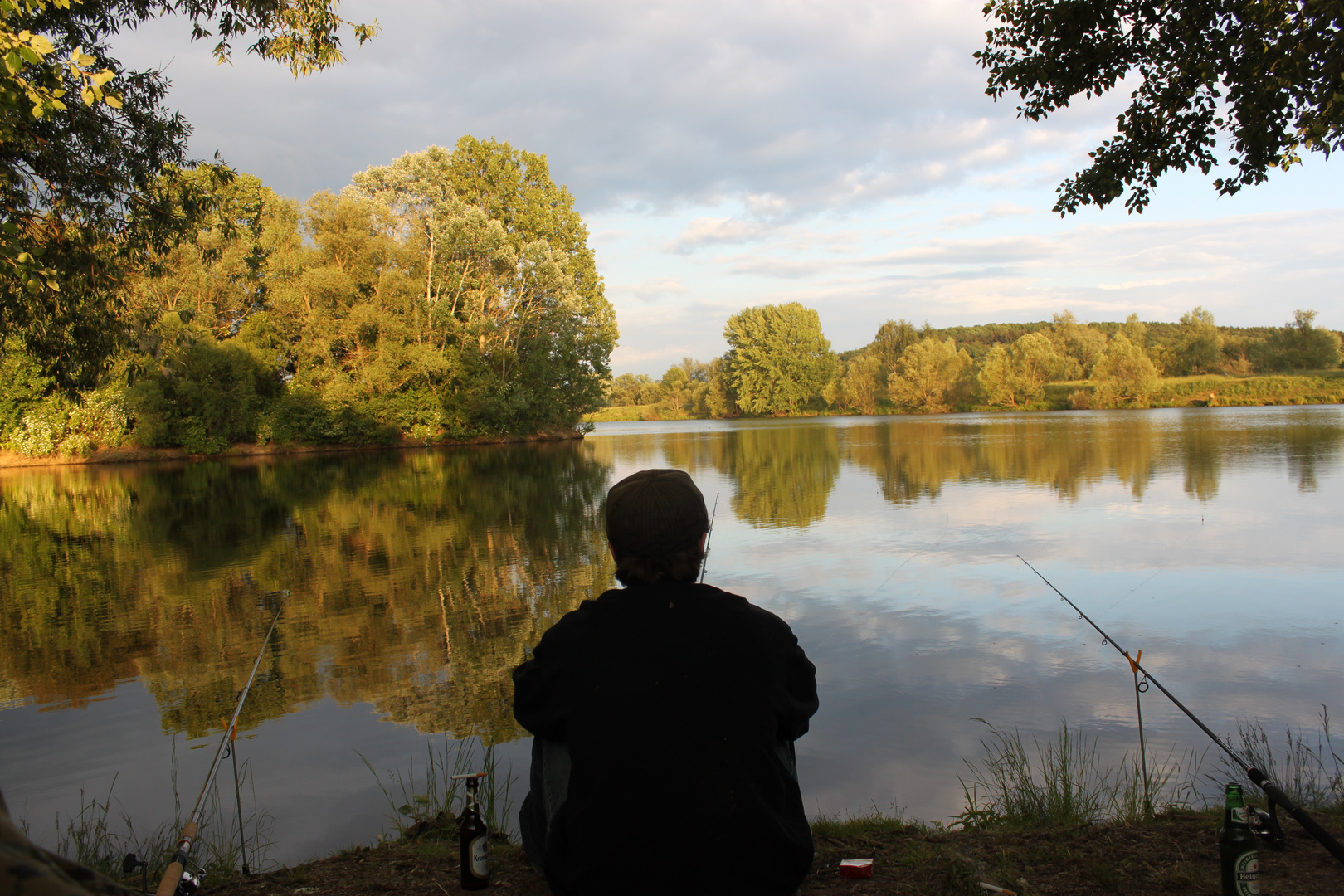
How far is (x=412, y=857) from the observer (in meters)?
3.23

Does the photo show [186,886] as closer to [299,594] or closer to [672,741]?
[672,741]

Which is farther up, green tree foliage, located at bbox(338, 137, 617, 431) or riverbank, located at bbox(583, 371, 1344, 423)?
green tree foliage, located at bbox(338, 137, 617, 431)

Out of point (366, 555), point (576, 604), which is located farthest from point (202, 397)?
point (576, 604)

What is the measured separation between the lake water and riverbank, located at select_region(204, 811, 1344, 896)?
66cm

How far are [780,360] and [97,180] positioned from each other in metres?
81.2

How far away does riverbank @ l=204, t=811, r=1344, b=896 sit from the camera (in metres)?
2.72

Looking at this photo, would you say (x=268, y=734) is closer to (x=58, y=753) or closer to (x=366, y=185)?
(x=58, y=753)

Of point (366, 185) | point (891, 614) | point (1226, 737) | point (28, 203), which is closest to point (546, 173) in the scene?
point (366, 185)

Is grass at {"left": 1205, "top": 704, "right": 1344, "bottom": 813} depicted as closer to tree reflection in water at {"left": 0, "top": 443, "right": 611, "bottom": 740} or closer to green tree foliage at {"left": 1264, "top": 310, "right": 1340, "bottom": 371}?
tree reflection in water at {"left": 0, "top": 443, "right": 611, "bottom": 740}

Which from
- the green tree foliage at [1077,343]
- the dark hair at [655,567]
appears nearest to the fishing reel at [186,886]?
the dark hair at [655,567]

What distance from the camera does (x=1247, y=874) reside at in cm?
248

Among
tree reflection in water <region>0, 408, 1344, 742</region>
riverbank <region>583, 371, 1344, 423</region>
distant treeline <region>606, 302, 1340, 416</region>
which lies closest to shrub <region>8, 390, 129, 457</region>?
tree reflection in water <region>0, 408, 1344, 742</region>

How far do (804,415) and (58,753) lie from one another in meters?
85.0

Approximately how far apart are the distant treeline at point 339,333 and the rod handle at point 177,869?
107 feet
